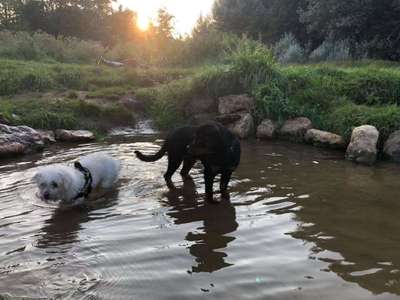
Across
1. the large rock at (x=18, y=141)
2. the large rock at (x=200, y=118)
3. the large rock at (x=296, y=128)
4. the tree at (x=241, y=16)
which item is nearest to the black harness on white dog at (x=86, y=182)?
the large rock at (x=18, y=141)

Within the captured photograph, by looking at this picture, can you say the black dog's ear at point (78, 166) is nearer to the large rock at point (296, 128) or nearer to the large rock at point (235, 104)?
the large rock at point (296, 128)

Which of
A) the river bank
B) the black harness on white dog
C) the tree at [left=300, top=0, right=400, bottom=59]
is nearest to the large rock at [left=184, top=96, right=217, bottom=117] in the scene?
the river bank

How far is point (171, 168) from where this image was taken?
7.57m

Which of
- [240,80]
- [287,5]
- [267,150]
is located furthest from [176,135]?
[287,5]

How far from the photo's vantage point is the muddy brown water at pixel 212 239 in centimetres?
414

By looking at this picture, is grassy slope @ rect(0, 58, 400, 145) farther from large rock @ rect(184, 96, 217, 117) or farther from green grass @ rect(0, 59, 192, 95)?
large rock @ rect(184, 96, 217, 117)

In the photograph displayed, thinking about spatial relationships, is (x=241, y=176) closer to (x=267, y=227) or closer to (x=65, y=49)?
(x=267, y=227)

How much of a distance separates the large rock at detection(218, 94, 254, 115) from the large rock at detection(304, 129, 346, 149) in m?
1.86

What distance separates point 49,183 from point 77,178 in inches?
21.2

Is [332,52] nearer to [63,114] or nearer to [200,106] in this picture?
[200,106]

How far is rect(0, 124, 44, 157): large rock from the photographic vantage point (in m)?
9.57

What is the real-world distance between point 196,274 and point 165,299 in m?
0.56

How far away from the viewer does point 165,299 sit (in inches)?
154

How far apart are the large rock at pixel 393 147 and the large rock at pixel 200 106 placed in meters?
4.63
